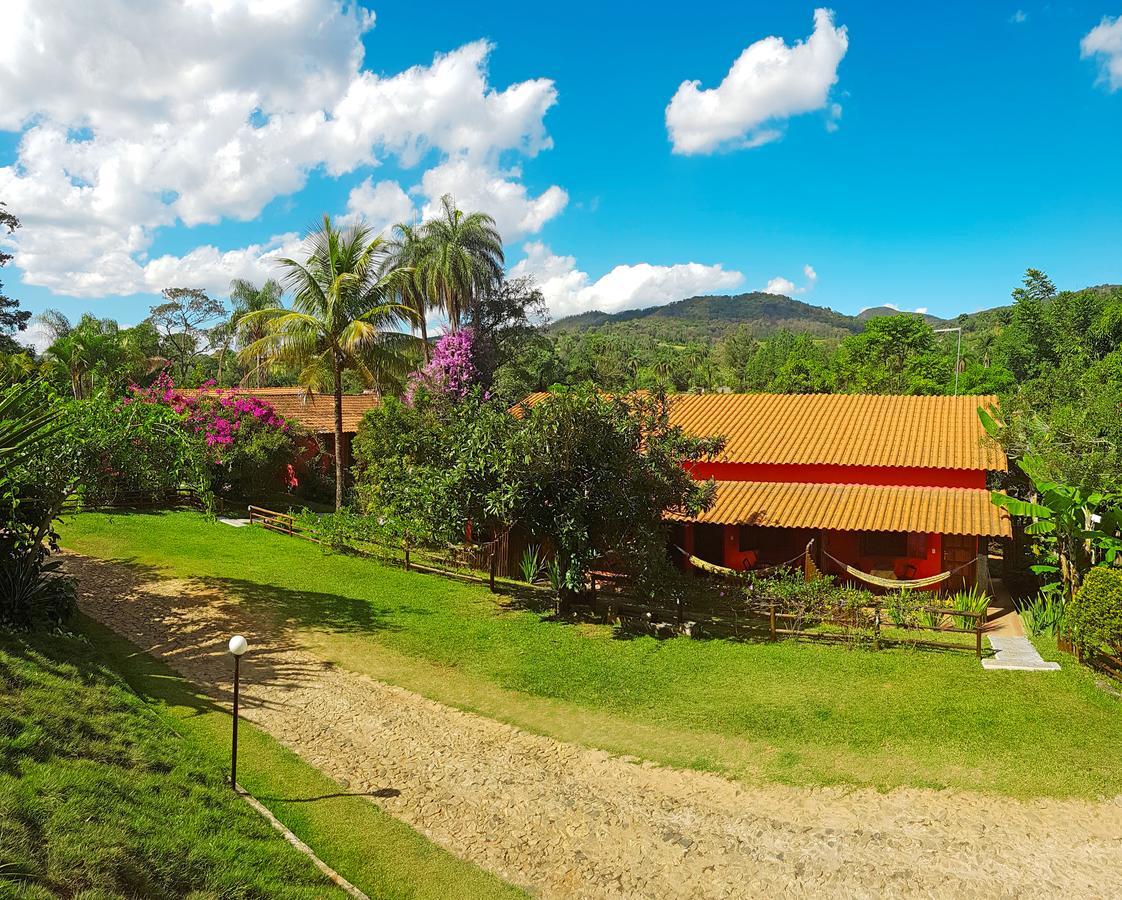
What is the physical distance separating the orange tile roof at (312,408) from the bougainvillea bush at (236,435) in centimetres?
289

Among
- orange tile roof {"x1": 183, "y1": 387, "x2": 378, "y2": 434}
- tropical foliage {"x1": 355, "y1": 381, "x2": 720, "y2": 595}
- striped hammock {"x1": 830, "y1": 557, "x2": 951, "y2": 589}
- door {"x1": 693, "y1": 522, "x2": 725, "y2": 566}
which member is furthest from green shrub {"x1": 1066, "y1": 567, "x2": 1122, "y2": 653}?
orange tile roof {"x1": 183, "y1": 387, "x2": 378, "y2": 434}

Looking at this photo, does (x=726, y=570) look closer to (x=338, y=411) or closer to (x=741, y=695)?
(x=741, y=695)

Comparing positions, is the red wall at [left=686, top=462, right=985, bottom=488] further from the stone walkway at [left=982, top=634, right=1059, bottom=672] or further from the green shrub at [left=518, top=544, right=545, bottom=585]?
the stone walkway at [left=982, top=634, right=1059, bottom=672]

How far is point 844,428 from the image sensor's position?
21.5 m

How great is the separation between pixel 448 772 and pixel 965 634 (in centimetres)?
1110

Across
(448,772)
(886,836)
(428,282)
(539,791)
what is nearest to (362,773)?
(448,772)

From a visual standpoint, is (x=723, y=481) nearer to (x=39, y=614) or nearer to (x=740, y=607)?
(x=740, y=607)

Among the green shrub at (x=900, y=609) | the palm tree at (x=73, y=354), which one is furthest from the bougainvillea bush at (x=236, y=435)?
the green shrub at (x=900, y=609)

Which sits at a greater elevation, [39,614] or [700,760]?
[39,614]

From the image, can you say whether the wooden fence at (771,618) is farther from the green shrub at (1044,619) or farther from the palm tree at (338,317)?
the palm tree at (338,317)

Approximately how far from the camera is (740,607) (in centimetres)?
1533

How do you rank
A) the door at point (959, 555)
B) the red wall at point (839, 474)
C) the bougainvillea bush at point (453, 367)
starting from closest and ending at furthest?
the door at point (959, 555) < the red wall at point (839, 474) < the bougainvillea bush at point (453, 367)

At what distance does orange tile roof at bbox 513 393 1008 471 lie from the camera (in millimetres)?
19203

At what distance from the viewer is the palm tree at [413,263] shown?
2904cm
